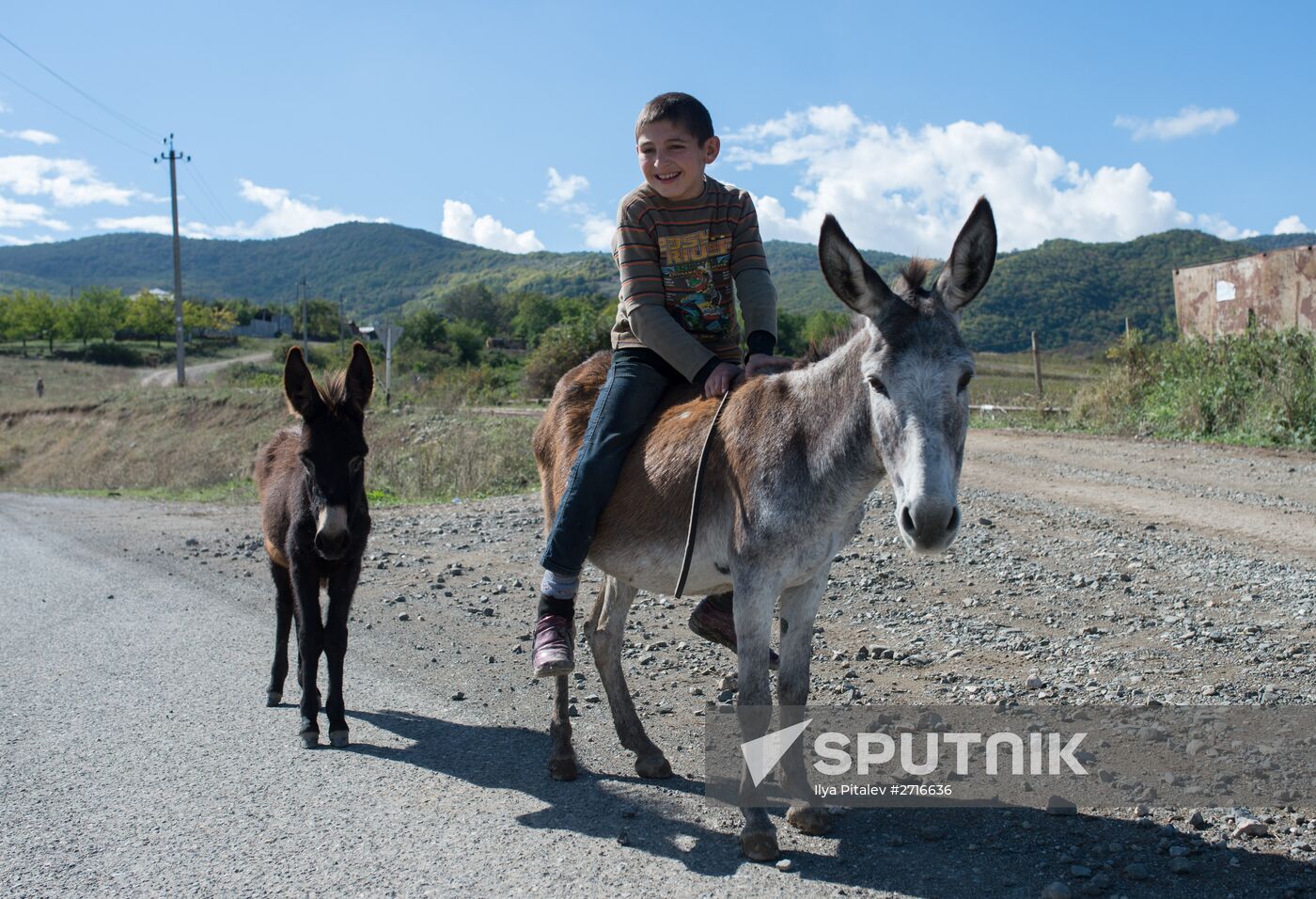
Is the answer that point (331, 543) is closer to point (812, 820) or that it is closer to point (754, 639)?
point (754, 639)

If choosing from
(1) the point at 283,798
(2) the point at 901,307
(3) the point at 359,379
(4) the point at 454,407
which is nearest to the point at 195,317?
(4) the point at 454,407

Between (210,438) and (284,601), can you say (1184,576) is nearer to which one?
(284,601)

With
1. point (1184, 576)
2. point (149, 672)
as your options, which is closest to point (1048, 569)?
point (1184, 576)

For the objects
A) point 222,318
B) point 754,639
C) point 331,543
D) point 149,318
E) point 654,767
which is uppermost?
point 222,318

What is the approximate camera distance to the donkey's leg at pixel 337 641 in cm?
498

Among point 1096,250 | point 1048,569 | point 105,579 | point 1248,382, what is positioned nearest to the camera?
point 1048,569

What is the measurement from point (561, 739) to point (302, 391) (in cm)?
236

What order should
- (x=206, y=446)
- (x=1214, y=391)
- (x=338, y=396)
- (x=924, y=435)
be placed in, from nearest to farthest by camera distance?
(x=924, y=435)
(x=338, y=396)
(x=1214, y=391)
(x=206, y=446)

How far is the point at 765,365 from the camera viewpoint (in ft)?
13.5

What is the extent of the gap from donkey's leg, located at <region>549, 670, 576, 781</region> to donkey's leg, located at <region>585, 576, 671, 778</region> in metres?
0.23

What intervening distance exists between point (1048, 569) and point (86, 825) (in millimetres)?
6655

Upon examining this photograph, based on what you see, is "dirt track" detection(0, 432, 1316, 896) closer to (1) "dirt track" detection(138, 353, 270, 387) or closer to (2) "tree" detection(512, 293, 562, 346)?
(1) "dirt track" detection(138, 353, 270, 387)

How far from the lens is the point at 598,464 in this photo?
421 cm

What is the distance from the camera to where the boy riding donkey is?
4.19 meters
